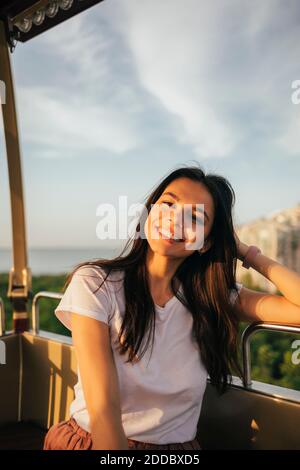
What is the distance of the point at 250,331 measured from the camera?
172cm

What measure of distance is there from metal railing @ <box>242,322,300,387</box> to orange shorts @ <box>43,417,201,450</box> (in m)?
0.38

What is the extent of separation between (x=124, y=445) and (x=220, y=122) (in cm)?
2967

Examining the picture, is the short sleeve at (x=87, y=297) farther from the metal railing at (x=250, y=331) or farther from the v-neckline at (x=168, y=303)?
the metal railing at (x=250, y=331)

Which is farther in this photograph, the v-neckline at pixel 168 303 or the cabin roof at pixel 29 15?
the cabin roof at pixel 29 15

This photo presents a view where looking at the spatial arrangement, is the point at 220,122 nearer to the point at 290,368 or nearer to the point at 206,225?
the point at 290,368

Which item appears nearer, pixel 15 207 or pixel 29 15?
pixel 29 15

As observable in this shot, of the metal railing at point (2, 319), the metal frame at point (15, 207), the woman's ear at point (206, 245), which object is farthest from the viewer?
the metal frame at point (15, 207)

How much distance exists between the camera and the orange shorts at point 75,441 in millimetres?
1447

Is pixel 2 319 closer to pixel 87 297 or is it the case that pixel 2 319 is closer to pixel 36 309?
pixel 36 309

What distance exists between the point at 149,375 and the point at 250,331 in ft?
1.48

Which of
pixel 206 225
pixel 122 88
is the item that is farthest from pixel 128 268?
pixel 122 88

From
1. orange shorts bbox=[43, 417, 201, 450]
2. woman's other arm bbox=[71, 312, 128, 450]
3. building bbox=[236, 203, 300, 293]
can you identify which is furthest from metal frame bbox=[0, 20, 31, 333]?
building bbox=[236, 203, 300, 293]

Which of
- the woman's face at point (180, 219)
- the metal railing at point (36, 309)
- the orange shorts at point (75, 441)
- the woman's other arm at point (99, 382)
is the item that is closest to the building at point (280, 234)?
the metal railing at point (36, 309)

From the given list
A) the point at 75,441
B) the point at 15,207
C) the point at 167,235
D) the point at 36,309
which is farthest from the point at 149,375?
the point at 15,207
